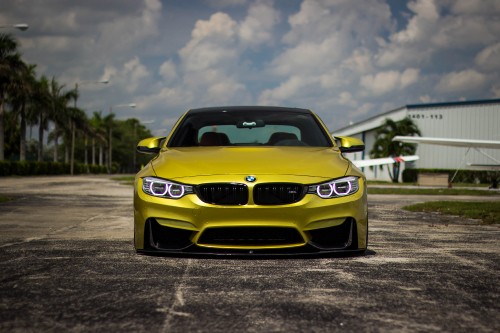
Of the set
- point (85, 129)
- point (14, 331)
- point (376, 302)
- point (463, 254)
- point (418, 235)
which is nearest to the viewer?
point (14, 331)

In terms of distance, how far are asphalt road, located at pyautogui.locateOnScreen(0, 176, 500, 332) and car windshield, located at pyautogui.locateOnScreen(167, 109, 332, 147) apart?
4.57ft

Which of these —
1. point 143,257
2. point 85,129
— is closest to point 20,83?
point 85,129

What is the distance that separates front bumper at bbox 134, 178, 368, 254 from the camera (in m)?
5.01

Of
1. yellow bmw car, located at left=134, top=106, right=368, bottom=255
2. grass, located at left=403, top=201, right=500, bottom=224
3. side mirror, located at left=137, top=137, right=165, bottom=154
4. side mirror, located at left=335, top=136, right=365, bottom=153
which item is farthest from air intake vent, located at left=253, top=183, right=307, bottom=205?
grass, located at left=403, top=201, right=500, bottom=224

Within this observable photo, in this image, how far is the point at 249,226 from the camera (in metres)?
5.00

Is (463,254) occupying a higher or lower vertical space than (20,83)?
lower

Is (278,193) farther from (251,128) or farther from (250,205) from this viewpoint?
(251,128)

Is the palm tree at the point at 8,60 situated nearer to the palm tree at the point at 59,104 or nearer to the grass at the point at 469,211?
the palm tree at the point at 59,104

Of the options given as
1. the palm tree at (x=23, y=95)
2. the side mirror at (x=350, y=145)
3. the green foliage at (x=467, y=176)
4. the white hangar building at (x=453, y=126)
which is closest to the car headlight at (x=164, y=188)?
the side mirror at (x=350, y=145)

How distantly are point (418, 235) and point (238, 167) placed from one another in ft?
13.3

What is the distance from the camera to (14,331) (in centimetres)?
328

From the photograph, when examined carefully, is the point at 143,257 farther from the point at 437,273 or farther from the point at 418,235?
the point at 418,235

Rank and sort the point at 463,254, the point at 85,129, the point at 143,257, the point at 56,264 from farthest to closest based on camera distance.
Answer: the point at 85,129
the point at 463,254
the point at 143,257
the point at 56,264

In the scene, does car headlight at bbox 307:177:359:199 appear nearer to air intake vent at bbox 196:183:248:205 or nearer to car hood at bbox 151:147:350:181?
car hood at bbox 151:147:350:181
